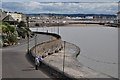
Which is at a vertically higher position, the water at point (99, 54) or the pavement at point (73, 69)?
the pavement at point (73, 69)

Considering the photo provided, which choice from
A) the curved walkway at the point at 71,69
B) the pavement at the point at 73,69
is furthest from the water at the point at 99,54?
the curved walkway at the point at 71,69

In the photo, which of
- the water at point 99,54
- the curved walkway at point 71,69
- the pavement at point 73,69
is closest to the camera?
the curved walkway at point 71,69

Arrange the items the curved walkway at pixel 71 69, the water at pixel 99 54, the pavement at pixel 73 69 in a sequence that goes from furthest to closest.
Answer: the water at pixel 99 54 < the pavement at pixel 73 69 < the curved walkway at pixel 71 69

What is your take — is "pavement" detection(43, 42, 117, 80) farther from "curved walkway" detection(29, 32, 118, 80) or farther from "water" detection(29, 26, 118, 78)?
"water" detection(29, 26, 118, 78)

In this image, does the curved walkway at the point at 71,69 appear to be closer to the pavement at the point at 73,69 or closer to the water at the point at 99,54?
the pavement at the point at 73,69

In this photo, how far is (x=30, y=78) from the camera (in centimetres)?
2106

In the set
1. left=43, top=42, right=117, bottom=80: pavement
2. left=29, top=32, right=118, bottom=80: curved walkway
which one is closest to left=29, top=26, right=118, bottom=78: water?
left=43, top=42, right=117, bottom=80: pavement

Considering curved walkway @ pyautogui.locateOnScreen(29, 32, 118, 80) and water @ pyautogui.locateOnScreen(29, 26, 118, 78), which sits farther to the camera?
water @ pyautogui.locateOnScreen(29, 26, 118, 78)

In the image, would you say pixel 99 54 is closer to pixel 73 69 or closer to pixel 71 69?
pixel 73 69

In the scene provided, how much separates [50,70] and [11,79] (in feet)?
11.1

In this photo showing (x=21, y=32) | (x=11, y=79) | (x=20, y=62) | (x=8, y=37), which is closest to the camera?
(x=11, y=79)

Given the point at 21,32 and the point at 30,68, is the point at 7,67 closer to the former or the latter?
the point at 30,68

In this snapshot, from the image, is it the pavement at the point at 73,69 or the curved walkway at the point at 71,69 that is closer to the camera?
the curved walkway at the point at 71,69

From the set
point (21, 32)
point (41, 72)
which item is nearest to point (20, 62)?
point (41, 72)
